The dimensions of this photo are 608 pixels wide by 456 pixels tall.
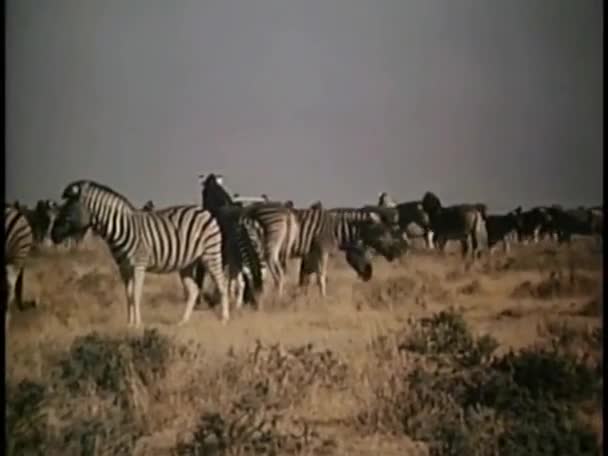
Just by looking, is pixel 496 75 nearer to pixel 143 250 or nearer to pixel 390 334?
pixel 390 334

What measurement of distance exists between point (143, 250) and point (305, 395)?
0.43 meters

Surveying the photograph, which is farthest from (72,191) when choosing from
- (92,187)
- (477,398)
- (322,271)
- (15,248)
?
(477,398)

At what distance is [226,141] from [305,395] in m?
0.52

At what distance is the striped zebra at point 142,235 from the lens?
1.74 meters

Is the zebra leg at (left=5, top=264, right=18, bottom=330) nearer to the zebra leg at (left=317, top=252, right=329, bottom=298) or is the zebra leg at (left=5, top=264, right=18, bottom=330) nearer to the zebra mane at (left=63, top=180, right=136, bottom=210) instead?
the zebra mane at (left=63, top=180, right=136, bottom=210)

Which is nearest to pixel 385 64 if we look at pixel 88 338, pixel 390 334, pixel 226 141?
pixel 226 141

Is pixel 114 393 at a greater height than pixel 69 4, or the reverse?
pixel 69 4

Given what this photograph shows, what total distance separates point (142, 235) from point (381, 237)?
47 centimetres

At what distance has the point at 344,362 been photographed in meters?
1.74

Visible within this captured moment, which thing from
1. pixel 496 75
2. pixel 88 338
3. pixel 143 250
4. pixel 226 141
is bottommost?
pixel 88 338

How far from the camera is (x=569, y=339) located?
1.73 meters

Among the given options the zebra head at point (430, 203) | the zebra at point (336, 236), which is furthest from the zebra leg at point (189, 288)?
the zebra head at point (430, 203)

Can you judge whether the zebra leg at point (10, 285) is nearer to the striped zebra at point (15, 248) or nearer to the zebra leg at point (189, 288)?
the striped zebra at point (15, 248)

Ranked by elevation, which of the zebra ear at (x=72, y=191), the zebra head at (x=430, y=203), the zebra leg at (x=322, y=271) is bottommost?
the zebra leg at (x=322, y=271)
